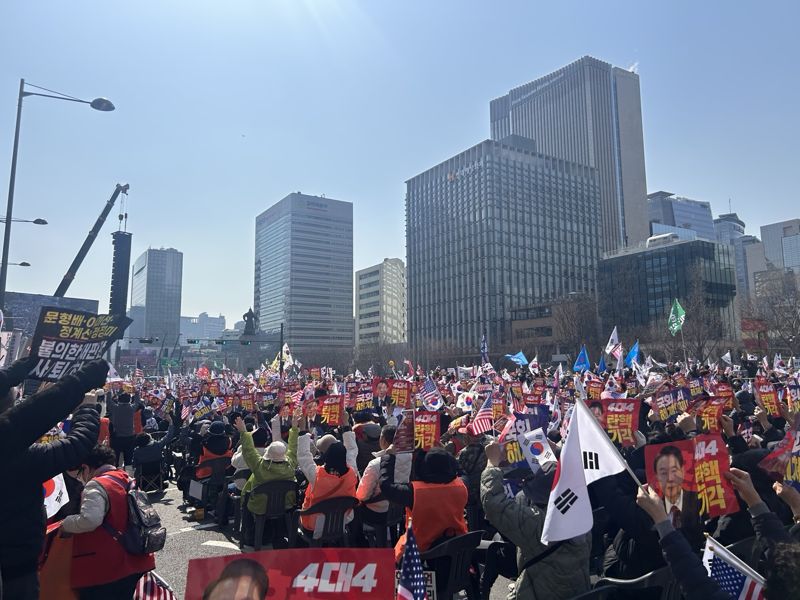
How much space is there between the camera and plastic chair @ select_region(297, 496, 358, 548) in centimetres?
644

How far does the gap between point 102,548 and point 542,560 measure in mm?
3133

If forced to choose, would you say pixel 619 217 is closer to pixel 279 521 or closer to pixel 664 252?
pixel 664 252

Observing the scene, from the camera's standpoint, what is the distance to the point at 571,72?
154 metres

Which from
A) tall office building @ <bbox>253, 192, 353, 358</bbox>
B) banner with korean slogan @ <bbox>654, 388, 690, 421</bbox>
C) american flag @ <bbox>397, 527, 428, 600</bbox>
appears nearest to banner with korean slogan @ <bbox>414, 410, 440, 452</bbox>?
american flag @ <bbox>397, 527, 428, 600</bbox>

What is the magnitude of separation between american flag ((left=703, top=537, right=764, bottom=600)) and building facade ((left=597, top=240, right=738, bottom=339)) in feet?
266

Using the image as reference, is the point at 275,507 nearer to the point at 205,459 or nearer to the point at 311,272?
the point at 205,459

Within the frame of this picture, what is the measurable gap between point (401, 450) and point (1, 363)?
5573mm

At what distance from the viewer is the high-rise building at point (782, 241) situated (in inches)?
4930

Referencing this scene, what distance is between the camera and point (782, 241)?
415 feet

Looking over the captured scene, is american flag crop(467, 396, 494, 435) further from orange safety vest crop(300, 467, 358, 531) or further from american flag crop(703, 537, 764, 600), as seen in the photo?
american flag crop(703, 537, 764, 600)

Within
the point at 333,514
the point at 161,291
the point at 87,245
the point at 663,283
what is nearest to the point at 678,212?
the point at 663,283

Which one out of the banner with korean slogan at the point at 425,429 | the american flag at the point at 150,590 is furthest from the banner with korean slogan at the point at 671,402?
the american flag at the point at 150,590

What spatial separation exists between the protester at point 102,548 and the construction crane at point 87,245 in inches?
1161

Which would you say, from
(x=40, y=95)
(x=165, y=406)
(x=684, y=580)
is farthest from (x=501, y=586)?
(x=165, y=406)
